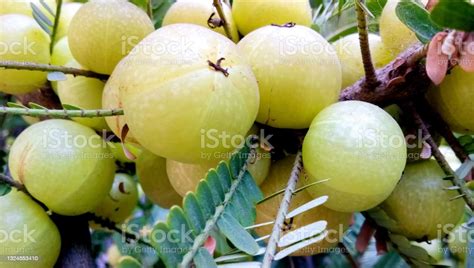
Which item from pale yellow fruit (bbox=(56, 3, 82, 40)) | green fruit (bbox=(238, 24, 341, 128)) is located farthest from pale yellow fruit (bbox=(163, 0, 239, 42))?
pale yellow fruit (bbox=(56, 3, 82, 40))

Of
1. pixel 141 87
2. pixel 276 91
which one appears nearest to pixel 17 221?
pixel 141 87

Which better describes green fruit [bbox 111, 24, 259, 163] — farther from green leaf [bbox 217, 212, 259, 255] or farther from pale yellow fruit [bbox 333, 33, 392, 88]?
pale yellow fruit [bbox 333, 33, 392, 88]

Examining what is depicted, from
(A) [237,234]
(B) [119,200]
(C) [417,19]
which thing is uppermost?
(C) [417,19]

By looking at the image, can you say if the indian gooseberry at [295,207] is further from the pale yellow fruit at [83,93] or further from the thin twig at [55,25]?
the thin twig at [55,25]

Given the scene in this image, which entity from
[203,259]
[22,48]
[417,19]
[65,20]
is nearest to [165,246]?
[203,259]

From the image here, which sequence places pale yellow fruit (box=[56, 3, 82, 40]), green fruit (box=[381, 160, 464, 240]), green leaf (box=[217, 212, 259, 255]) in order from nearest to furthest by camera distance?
green leaf (box=[217, 212, 259, 255])
green fruit (box=[381, 160, 464, 240])
pale yellow fruit (box=[56, 3, 82, 40])

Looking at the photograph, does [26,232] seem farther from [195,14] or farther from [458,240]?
[458,240]

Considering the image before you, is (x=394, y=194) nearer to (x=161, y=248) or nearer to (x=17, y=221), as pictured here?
(x=161, y=248)
